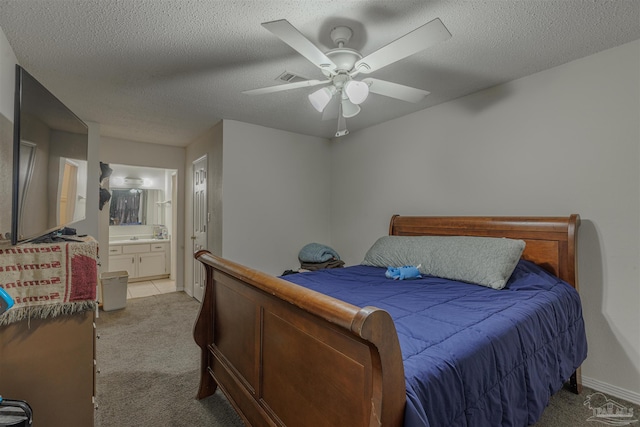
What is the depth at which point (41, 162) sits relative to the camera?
135cm

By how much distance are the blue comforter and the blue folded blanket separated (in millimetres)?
1636

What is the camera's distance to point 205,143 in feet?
13.4

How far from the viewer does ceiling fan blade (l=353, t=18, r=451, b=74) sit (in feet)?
4.36

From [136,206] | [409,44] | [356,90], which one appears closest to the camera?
[409,44]

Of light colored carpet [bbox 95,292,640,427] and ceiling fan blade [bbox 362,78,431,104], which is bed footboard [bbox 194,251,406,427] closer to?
light colored carpet [bbox 95,292,640,427]

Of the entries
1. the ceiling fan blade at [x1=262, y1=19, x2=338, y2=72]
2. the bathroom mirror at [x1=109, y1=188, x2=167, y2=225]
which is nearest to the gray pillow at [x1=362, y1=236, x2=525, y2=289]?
the ceiling fan blade at [x1=262, y1=19, x2=338, y2=72]

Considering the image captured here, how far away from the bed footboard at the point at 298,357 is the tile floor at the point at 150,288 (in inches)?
127

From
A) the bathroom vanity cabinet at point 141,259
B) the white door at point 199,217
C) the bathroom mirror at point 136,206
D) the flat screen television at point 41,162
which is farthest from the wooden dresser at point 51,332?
the bathroom mirror at point 136,206

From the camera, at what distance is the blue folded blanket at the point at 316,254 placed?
12.9 feet

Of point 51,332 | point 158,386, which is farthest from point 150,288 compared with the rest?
point 51,332

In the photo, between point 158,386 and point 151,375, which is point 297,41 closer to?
point 158,386

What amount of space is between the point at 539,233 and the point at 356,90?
1.78 metres

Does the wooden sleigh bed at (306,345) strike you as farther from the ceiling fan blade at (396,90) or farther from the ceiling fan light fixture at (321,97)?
the ceiling fan blade at (396,90)

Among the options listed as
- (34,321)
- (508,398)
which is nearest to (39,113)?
(34,321)
